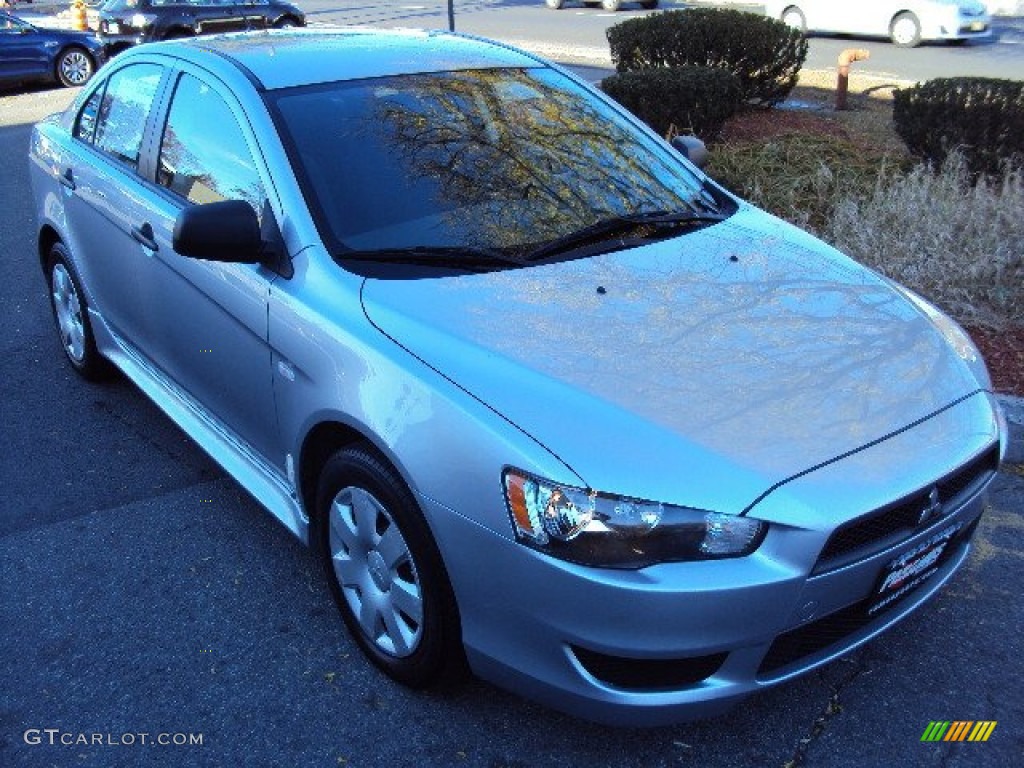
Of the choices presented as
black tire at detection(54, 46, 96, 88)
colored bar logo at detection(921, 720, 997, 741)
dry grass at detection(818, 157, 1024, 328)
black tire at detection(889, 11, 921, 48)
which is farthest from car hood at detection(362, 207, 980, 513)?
black tire at detection(889, 11, 921, 48)

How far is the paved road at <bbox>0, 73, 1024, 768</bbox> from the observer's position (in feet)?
9.34

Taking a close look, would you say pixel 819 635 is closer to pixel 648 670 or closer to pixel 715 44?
pixel 648 670

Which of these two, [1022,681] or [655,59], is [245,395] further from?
[655,59]

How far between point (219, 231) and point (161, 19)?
15.9 metres

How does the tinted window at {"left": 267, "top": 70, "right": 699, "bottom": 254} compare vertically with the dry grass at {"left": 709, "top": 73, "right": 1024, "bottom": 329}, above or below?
above

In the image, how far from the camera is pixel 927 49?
58.3 ft

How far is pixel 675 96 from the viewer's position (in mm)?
8602

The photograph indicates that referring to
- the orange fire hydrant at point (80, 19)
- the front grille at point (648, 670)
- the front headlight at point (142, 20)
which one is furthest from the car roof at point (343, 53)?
the orange fire hydrant at point (80, 19)

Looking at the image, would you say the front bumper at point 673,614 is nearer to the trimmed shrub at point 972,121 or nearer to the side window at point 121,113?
the side window at point 121,113

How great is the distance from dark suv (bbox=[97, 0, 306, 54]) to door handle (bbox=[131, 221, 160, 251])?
13996 millimetres

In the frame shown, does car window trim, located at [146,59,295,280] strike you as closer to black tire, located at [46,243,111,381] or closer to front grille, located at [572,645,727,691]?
black tire, located at [46,243,111,381]

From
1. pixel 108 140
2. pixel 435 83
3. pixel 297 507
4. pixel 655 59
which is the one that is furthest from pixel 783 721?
pixel 655 59

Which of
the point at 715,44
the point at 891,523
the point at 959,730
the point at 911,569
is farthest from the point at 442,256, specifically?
the point at 715,44

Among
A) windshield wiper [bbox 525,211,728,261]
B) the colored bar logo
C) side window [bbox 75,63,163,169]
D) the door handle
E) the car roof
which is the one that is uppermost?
the car roof
